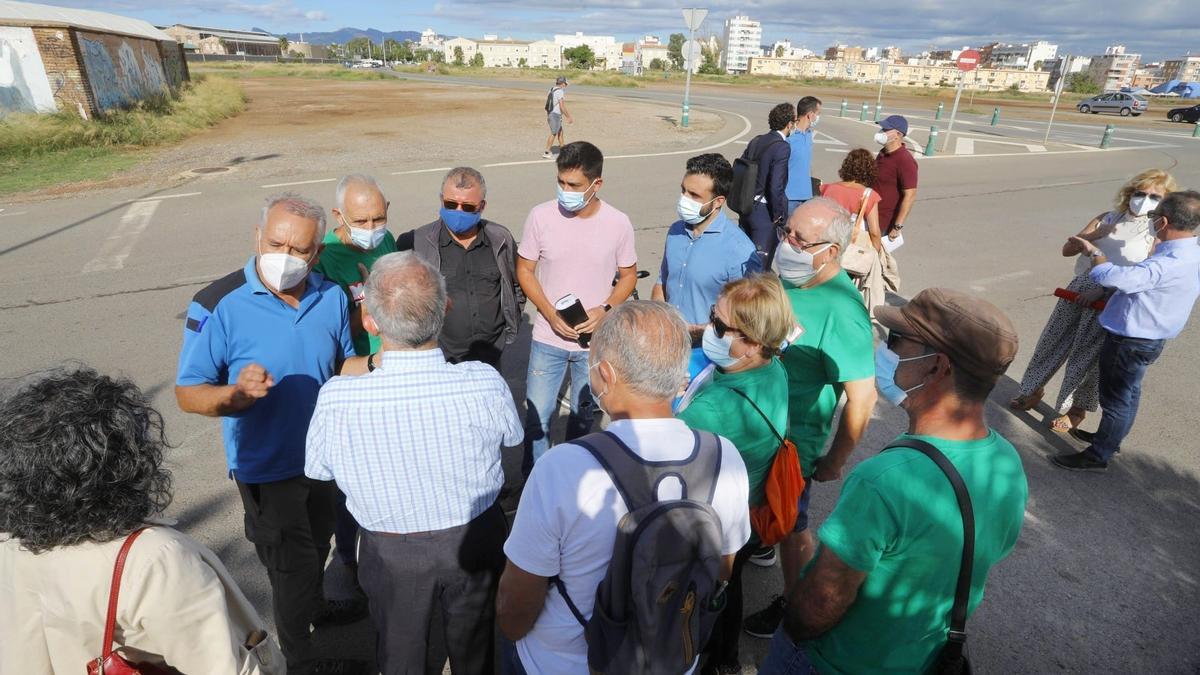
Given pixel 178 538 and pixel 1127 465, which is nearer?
pixel 178 538

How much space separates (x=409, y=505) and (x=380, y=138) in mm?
18470

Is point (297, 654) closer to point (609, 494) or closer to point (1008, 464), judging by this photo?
point (609, 494)

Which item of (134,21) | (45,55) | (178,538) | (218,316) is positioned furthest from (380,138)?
(134,21)

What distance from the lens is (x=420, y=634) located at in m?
2.25

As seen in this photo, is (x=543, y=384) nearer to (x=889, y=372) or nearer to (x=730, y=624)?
(x=730, y=624)

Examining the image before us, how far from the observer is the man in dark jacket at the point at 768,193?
693 cm

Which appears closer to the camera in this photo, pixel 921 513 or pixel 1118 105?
pixel 921 513

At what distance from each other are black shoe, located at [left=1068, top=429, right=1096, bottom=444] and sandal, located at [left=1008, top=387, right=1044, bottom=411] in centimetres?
39

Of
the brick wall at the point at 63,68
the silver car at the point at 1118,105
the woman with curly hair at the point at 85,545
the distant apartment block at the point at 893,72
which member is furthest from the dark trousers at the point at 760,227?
the distant apartment block at the point at 893,72

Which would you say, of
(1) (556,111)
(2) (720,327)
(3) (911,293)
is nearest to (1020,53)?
(1) (556,111)

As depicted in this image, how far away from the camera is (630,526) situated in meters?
1.59

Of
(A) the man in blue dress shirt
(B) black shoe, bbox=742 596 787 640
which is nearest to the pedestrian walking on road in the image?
(B) black shoe, bbox=742 596 787 640

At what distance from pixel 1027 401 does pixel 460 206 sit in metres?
4.71

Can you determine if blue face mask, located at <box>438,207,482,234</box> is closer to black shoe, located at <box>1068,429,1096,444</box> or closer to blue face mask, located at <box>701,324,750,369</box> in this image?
blue face mask, located at <box>701,324,750,369</box>
